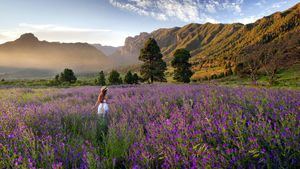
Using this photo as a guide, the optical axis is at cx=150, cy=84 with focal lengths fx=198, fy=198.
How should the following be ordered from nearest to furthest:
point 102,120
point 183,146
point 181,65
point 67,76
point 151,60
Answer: point 183,146 → point 102,120 → point 151,60 → point 181,65 → point 67,76

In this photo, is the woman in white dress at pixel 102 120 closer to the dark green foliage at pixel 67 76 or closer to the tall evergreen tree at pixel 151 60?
the tall evergreen tree at pixel 151 60

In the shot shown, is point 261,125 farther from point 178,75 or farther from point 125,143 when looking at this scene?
point 178,75

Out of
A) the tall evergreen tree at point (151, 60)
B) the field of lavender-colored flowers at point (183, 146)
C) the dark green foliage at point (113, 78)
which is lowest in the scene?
the dark green foliage at point (113, 78)

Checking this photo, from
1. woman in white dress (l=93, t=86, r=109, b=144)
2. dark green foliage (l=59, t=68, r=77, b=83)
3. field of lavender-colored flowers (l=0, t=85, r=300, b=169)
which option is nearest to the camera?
field of lavender-colored flowers (l=0, t=85, r=300, b=169)

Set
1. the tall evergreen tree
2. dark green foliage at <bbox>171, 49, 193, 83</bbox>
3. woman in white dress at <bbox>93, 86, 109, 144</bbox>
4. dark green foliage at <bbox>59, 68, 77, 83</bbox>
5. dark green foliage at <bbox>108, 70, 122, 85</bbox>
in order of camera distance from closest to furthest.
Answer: woman in white dress at <bbox>93, 86, 109, 144</bbox>, the tall evergreen tree, dark green foliage at <bbox>171, 49, 193, 83</bbox>, dark green foliage at <bbox>108, 70, 122, 85</bbox>, dark green foliage at <bbox>59, 68, 77, 83</bbox>

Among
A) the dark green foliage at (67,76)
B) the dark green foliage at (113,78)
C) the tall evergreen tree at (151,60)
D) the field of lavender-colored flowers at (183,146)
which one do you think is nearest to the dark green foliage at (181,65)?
the tall evergreen tree at (151,60)

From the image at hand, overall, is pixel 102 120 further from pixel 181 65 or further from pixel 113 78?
pixel 113 78

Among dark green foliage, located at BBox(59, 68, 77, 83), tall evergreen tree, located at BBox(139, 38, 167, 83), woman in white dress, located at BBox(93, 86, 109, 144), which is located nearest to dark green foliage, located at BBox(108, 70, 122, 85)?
tall evergreen tree, located at BBox(139, 38, 167, 83)

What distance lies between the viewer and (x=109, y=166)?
2.01 metres

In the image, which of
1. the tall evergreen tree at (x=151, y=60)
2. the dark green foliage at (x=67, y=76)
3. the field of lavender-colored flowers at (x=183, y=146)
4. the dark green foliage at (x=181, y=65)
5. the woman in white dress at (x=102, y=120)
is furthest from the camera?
the dark green foliage at (x=67, y=76)

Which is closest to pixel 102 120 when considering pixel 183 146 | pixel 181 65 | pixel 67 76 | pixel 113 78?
pixel 183 146

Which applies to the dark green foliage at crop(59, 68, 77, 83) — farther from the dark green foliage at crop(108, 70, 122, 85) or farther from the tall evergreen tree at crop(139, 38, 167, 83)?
the tall evergreen tree at crop(139, 38, 167, 83)

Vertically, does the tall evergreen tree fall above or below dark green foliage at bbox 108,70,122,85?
above

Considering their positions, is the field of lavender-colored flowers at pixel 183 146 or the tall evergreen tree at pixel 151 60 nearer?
the field of lavender-colored flowers at pixel 183 146
